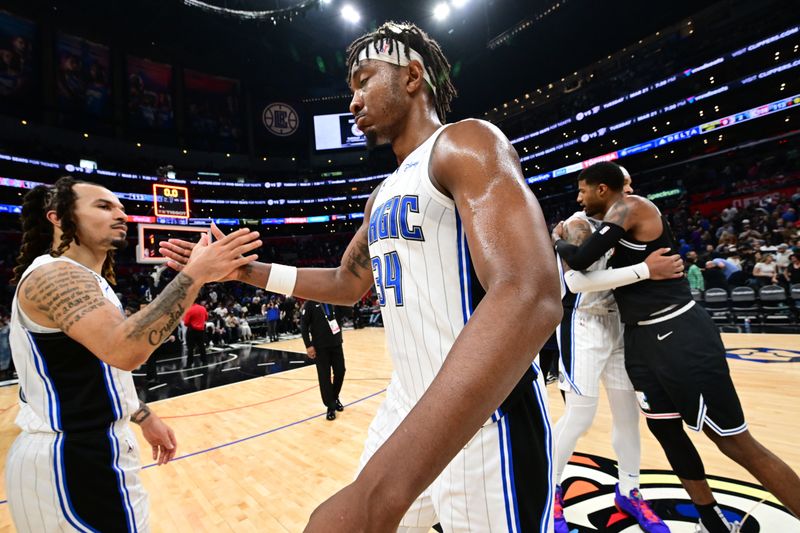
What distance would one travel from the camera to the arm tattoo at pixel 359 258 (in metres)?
1.70

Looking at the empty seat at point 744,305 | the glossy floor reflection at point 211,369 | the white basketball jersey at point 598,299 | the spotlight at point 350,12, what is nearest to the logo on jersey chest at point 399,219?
the white basketball jersey at point 598,299

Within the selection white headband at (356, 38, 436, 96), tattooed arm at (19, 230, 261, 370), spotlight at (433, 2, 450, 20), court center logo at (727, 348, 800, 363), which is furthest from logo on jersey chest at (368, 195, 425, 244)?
spotlight at (433, 2, 450, 20)

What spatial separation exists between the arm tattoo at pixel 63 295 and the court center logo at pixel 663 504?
107 inches

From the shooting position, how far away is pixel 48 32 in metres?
20.2

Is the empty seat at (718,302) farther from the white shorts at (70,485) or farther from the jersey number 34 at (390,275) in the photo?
the white shorts at (70,485)

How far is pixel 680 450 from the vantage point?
2.02m

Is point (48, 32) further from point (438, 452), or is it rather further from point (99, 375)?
point (438, 452)

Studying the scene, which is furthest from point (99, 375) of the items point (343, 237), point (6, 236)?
point (343, 237)

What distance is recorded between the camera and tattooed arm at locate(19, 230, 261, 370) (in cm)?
137

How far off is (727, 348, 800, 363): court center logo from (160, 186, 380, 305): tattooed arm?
6.80m

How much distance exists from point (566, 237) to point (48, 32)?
94.4 ft

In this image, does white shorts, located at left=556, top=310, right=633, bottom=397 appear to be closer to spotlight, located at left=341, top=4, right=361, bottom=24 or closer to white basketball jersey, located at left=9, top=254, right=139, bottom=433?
white basketball jersey, located at left=9, top=254, right=139, bottom=433

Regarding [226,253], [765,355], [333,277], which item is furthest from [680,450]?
[765,355]

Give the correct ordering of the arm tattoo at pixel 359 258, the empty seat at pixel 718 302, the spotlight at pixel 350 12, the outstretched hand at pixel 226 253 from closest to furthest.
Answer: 1. the outstretched hand at pixel 226 253
2. the arm tattoo at pixel 359 258
3. the empty seat at pixel 718 302
4. the spotlight at pixel 350 12
